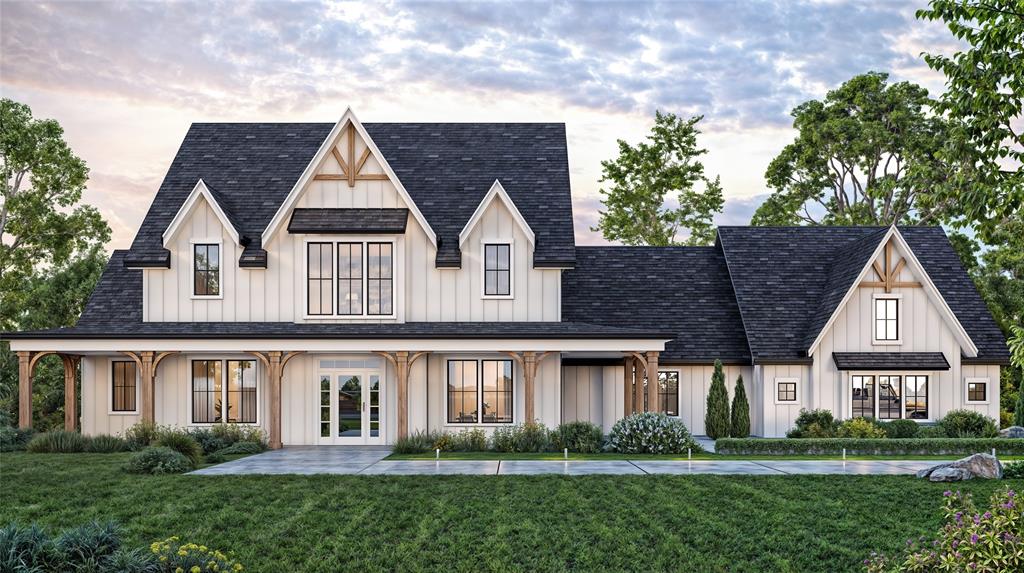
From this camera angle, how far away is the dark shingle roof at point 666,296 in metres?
28.6

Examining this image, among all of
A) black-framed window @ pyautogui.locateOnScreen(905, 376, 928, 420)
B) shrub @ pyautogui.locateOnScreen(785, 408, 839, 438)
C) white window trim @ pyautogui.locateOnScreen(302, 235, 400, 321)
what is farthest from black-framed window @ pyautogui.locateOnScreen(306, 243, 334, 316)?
black-framed window @ pyautogui.locateOnScreen(905, 376, 928, 420)

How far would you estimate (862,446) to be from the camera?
2303cm

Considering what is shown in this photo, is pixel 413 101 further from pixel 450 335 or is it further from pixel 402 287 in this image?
pixel 450 335

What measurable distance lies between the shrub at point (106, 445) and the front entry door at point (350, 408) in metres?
5.53

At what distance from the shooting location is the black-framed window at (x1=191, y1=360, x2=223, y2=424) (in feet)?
85.7

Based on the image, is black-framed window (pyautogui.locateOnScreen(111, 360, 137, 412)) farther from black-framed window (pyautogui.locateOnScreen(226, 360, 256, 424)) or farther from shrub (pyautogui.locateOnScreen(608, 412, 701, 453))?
shrub (pyautogui.locateOnScreen(608, 412, 701, 453))

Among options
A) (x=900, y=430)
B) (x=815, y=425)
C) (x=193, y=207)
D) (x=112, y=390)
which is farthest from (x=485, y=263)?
(x=900, y=430)

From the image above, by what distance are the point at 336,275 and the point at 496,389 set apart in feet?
19.9

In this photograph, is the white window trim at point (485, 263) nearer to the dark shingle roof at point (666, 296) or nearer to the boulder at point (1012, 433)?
the dark shingle roof at point (666, 296)

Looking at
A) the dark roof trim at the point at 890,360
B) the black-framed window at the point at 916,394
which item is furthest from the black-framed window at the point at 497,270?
the black-framed window at the point at 916,394

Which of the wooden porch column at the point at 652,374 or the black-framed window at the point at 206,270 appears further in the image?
the black-framed window at the point at 206,270

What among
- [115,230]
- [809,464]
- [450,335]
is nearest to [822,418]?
[809,464]

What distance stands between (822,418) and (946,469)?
899cm

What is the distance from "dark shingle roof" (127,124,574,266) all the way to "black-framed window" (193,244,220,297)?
97 cm
